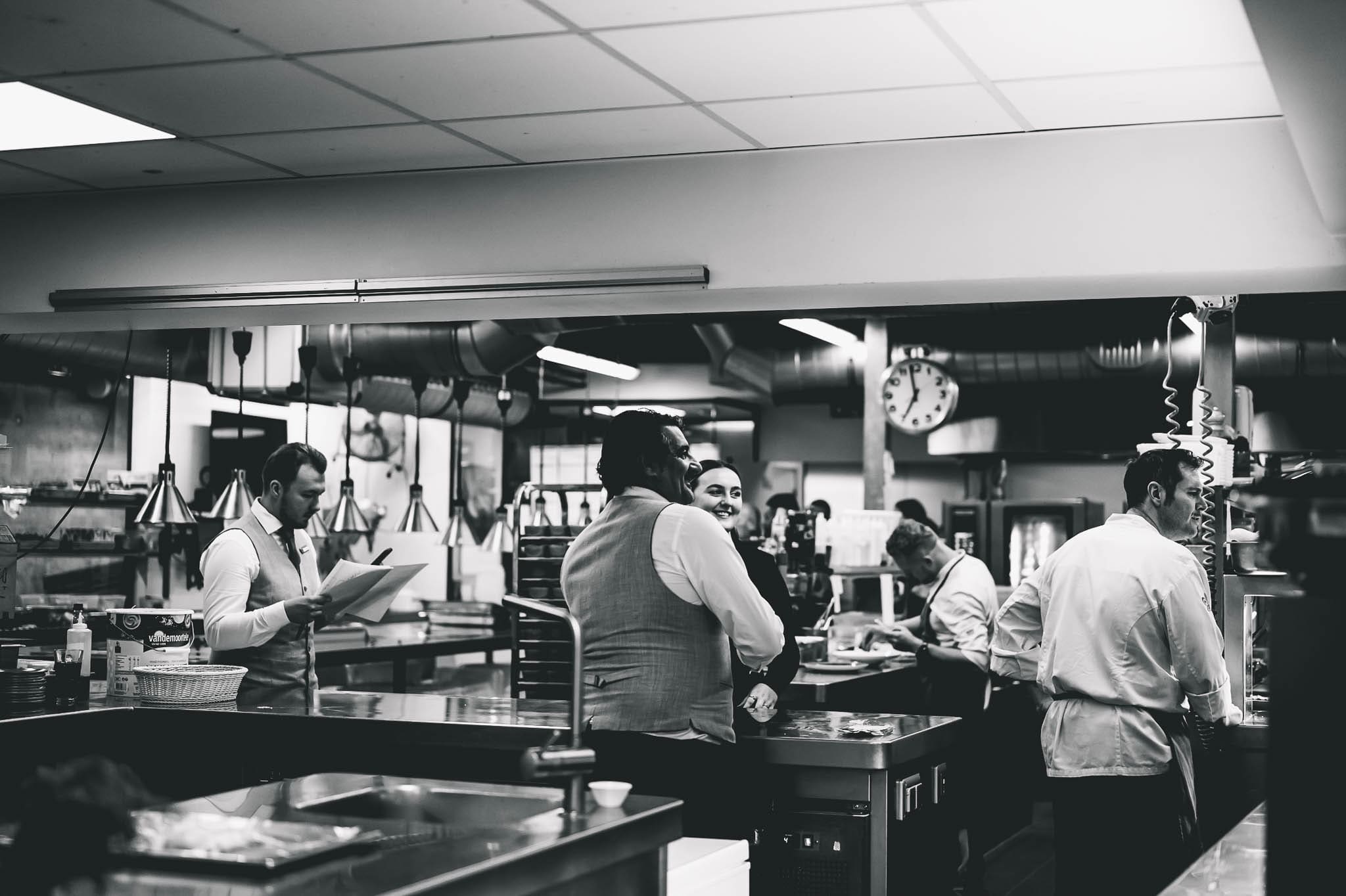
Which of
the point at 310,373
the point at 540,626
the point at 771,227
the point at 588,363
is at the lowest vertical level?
the point at 540,626

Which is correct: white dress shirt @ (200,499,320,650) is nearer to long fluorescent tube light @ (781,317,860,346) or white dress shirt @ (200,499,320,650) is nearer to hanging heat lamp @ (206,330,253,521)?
hanging heat lamp @ (206,330,253,521)

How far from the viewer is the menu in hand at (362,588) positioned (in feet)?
14.5

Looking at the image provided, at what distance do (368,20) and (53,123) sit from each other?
61.5 inches

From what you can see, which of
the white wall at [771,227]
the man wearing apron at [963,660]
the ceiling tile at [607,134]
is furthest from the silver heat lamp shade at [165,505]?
the man wearing apron at [963,660]

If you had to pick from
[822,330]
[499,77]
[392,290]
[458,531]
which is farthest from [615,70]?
[822,330]

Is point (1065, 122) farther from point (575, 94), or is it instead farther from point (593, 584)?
point (593, 584)

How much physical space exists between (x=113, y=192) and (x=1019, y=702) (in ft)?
17.7

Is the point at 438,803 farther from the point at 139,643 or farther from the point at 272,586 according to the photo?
the point at 139,643

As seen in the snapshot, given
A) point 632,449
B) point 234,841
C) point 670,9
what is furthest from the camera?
point 632,449

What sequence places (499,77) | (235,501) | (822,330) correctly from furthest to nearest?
(822,330)
(235,501)
(499,77)

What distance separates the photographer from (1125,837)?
3949mm

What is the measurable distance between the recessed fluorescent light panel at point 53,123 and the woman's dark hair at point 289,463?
112 centimetres

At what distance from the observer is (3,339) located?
7.33m

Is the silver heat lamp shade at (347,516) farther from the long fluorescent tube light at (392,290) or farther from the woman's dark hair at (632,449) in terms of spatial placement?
the woman's dark hair at (632,449)
